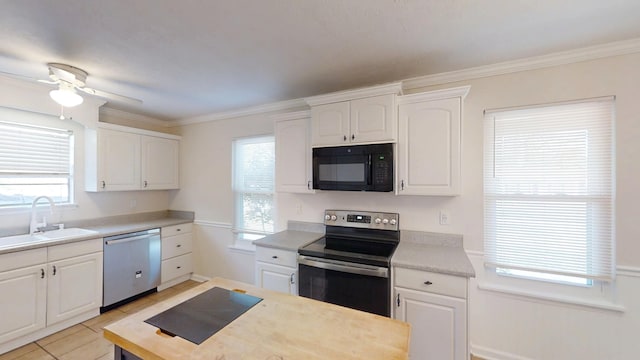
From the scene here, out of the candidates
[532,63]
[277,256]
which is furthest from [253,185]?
[532,63]

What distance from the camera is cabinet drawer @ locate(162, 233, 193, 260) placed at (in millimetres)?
3445

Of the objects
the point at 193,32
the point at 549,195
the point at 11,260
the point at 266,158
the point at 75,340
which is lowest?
the point at 75,340

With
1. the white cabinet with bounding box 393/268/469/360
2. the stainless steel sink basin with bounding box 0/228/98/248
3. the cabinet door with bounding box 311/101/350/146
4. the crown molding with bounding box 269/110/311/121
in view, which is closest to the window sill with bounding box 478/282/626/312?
the white cabinet with bounding box 393/268/469/360

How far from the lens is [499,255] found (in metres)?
2.16

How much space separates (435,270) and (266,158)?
91.8 inches

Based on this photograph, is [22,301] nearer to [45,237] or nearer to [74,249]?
[74,249]

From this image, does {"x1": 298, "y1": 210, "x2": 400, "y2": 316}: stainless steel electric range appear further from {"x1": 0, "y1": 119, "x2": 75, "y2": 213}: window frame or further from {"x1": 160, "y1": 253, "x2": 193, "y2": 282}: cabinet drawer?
{"x1": 0, "y1": 119, "x2": 75, "y2": 213}: window frame

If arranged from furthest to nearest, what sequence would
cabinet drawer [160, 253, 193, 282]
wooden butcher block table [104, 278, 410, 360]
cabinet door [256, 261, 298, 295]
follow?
cabinet drawer [160, 253, 193, 282]
cabinet door [256, 261, 298, 295]
wooden butcher block table [104, 278, 410, 360]

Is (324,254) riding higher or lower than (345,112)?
lower

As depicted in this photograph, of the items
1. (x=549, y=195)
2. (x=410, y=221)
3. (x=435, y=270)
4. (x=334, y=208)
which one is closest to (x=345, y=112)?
(x=334, y=208)

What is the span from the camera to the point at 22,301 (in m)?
2.25

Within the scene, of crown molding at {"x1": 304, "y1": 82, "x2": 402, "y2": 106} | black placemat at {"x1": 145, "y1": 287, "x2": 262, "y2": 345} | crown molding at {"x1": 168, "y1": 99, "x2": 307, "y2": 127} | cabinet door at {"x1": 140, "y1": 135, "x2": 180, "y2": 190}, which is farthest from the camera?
cabinet door at {"x1": 140, "y1": 135, "x2": 180, "y2": 190}

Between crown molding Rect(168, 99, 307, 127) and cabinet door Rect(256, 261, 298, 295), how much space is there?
178 centimetres

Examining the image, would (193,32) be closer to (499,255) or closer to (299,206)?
(299,206)
